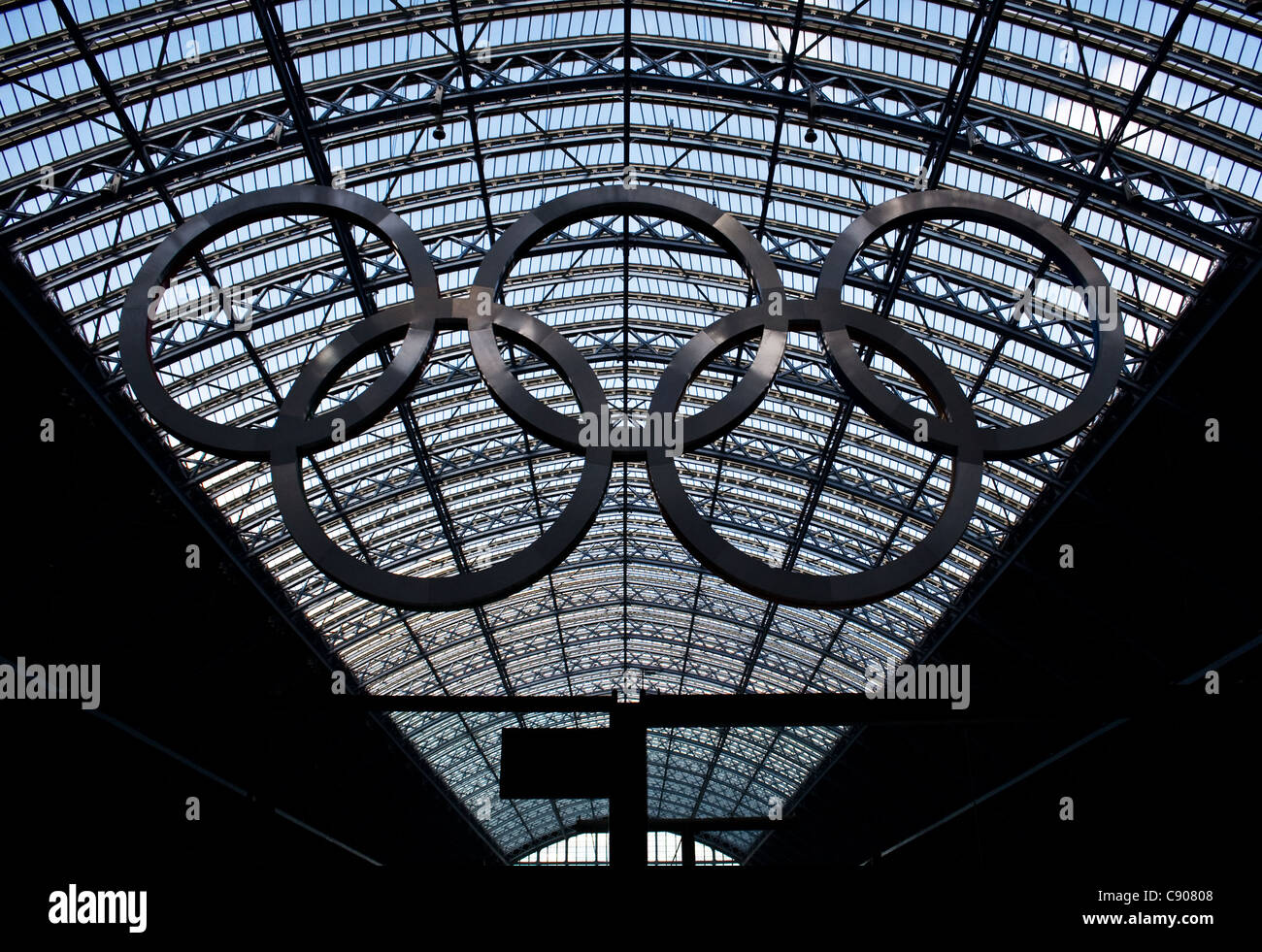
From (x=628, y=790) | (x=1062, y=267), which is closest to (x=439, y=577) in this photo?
(x=628, y=790)

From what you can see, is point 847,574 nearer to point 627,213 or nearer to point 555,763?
point 555,763

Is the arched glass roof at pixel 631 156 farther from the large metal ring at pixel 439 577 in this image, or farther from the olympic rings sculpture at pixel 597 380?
the large metal ring at pixel 439 577

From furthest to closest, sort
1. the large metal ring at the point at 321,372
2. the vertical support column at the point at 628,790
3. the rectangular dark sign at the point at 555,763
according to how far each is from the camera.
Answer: the large metal ring at the point at 321,372 < the rectangular dark sign at the point at 555,763 < the vertical support column at the point at 628,790

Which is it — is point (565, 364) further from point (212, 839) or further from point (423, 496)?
point (212, 839)

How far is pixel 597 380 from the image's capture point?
1414cm

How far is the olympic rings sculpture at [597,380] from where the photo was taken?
13.3 metres

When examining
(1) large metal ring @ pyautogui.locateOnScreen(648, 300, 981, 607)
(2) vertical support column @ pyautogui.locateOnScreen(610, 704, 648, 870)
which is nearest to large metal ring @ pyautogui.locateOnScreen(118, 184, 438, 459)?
(1) large metal ring @ pyautogui.locateOnScreen(648, 300, 981, 607)

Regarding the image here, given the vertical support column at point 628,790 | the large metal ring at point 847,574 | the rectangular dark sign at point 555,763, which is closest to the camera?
the vertical support column at point 628,790

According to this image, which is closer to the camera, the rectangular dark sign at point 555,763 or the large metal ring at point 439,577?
the large metal ring at point 439,577

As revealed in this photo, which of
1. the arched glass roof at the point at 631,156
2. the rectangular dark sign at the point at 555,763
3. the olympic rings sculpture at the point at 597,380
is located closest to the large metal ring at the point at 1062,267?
the olympic rings sculpture at the point at 597,380

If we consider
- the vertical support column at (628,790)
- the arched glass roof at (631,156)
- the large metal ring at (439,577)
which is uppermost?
the arched glass roof at (631,156)

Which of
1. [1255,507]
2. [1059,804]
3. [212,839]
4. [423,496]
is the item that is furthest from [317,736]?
[1255,507]

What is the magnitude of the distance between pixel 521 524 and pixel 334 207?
32.3 metres

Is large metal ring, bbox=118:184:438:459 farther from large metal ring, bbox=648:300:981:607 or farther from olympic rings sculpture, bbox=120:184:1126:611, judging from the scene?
large metal ring, bbox=648:300:981:607
